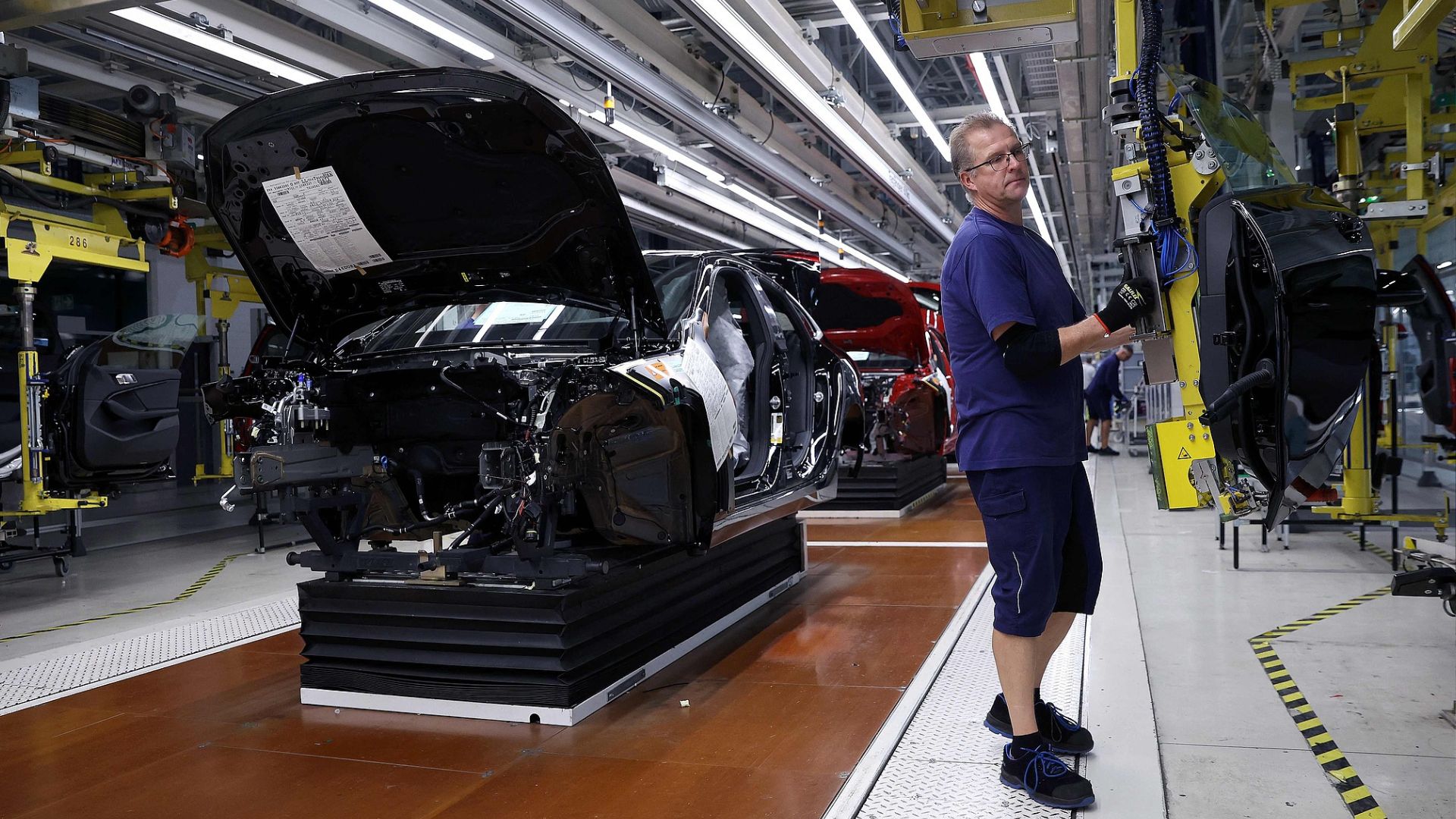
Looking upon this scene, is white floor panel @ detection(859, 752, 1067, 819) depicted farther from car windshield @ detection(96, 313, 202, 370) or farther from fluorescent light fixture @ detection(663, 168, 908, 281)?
fluorescent light fixture @ detection(663, 168, 908, 281)

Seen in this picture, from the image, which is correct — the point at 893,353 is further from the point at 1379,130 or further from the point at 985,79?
the point at 1379,130

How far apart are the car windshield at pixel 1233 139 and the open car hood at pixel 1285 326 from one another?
0.12m

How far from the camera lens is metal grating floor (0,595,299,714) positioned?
150 inches

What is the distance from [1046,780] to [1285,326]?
1.31 meters

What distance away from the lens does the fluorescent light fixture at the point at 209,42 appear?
5.43 metres

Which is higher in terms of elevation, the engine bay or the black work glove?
the black work glove

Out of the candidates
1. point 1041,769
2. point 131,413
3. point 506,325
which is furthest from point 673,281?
point 131,413

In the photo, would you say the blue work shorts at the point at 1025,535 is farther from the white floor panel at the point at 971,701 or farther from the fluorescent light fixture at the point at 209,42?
the fluorescent light fixture at the point at 209,42

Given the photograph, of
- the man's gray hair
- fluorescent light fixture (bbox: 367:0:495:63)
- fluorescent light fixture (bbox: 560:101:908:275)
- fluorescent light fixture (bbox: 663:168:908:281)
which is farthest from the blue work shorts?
fluorescent light fixture (bbox: 663:168:908:281)

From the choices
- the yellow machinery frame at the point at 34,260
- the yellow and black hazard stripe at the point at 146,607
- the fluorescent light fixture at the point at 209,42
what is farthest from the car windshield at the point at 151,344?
the fluorescent light fixture at the point at 209,42

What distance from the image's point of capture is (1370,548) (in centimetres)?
629

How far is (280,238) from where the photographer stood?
11.8 feet

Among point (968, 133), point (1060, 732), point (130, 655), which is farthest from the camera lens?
point (130, 655)

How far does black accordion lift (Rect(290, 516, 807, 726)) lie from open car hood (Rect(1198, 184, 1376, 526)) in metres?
1.98
